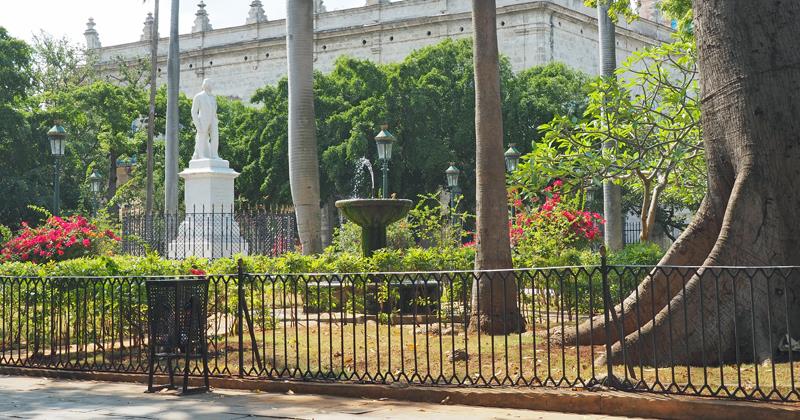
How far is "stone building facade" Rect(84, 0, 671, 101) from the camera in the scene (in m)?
51.0

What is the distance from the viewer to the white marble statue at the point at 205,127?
2470cm

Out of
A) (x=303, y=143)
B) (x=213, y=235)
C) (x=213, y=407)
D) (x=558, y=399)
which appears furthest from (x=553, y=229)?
(x=213, y=407)

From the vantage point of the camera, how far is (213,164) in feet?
80.0

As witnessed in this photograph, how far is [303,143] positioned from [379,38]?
37430 millimetres

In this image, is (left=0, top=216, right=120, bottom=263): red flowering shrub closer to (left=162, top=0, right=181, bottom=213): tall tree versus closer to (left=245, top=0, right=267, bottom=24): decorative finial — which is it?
(left=162, top=0, right=181, bottom=213): tall tree

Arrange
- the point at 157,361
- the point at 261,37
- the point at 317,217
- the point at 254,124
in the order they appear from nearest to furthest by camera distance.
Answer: the point at 157,361 < the point at 317,217 < the point at 254,124 < the point at 261,37

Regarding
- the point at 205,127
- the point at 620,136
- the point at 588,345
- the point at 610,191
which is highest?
the point at 205,127

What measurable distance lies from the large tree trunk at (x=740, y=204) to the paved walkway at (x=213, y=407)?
5.95 feet

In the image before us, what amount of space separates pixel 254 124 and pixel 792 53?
131 feet

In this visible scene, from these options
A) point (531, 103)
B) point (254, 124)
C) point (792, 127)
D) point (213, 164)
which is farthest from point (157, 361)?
point (254, 124)

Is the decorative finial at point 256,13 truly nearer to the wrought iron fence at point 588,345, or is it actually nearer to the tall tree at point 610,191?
the tall tree at point 610,191

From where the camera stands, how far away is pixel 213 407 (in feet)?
28.2

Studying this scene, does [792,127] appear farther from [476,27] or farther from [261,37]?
[261,37]

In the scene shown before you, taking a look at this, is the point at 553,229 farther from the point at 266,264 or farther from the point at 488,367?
the point at 488,367
